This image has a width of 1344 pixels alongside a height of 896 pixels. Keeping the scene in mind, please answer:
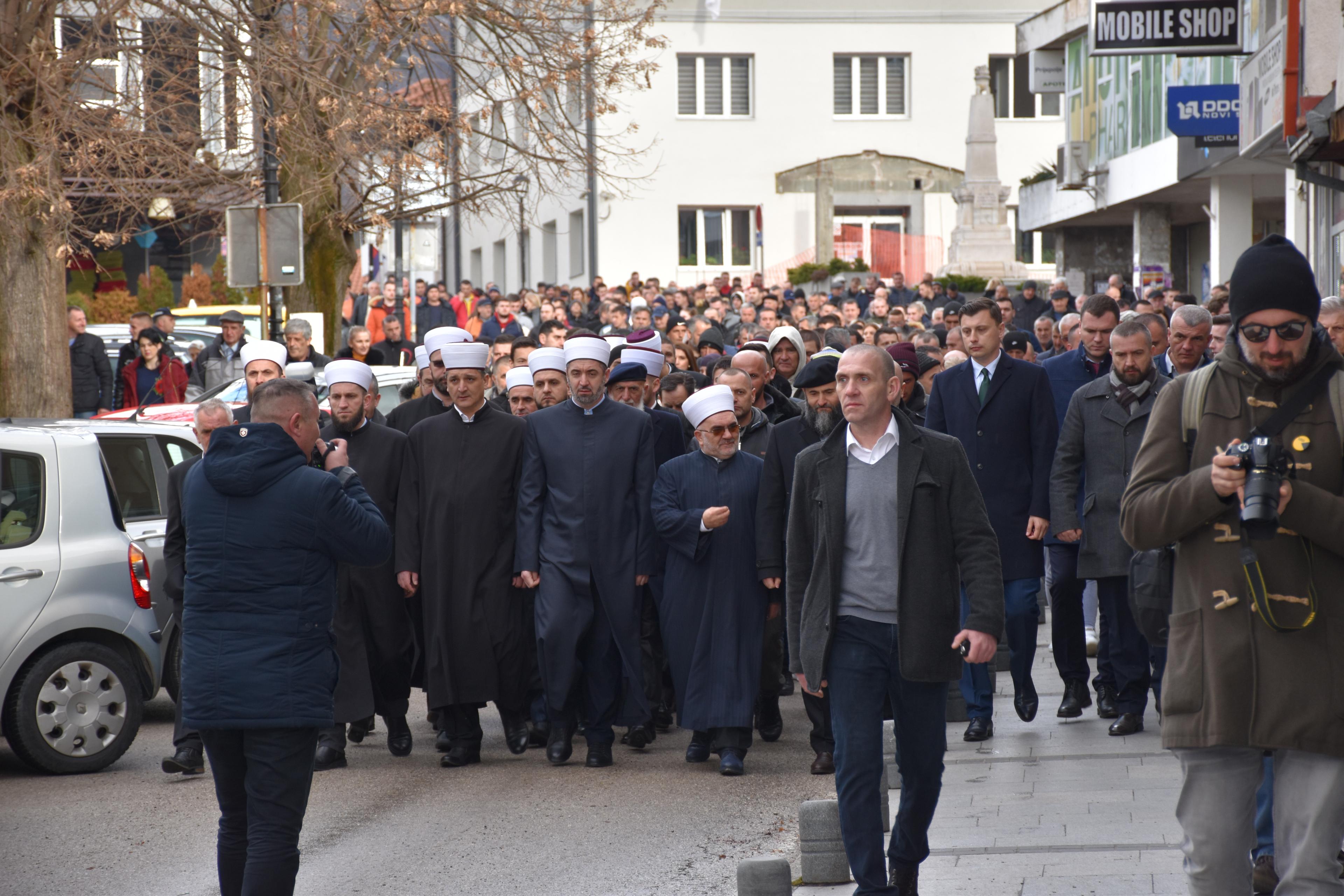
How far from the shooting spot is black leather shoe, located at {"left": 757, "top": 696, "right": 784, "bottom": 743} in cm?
962

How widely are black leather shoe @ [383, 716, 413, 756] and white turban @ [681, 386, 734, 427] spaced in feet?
7.78

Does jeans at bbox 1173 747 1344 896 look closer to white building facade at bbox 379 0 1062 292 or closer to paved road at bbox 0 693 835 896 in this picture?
paved road at bbox 0 693 835 896

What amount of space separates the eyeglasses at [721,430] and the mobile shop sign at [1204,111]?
14.1 meters

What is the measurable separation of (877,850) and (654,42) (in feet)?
53.4

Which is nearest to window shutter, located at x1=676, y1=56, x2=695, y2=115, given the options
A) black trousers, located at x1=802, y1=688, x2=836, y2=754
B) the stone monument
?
the stone monument

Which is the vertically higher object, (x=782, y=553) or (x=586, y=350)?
(x=586, y=350)

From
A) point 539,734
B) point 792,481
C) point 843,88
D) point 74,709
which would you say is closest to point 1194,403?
point 792,481

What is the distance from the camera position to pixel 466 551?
9.18 meters

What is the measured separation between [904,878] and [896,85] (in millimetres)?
44561

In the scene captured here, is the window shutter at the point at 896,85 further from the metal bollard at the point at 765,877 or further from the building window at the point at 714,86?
the metal bollard at the point at 765,877

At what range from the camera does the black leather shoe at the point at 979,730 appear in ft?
29.4

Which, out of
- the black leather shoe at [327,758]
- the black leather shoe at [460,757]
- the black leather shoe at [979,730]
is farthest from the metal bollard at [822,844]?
the black leather shoe at [327,758]

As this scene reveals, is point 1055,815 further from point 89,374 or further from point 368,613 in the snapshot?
point 89,374

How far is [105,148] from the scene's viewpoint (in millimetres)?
14703
